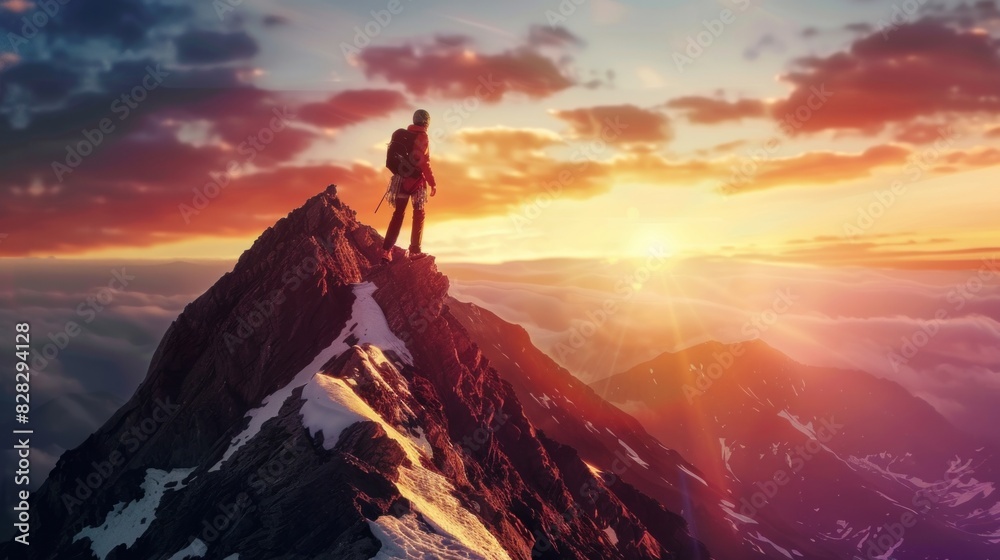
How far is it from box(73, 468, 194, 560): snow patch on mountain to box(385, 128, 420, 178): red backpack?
87.8 ft

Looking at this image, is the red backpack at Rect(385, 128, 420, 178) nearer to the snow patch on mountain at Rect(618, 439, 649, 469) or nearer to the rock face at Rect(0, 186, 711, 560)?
the rock face at Rect(0, 186, 711, 560)

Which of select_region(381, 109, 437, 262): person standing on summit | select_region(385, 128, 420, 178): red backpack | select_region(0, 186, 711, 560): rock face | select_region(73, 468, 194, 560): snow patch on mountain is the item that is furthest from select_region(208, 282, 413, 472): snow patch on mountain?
select_region(385, 128, 420, 178): red backpack

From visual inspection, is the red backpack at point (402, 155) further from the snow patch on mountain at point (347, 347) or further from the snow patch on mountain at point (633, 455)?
the snow patch on mountain at point (633, 455)

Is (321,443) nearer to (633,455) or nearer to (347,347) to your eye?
(347,347)

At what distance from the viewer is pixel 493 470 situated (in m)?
66.8

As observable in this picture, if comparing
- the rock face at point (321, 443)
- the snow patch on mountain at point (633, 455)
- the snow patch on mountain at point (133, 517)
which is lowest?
the snow patch on mountain at point (633, 455)

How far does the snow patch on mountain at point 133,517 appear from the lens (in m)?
58.1

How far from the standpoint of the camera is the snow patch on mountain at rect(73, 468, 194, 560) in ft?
191

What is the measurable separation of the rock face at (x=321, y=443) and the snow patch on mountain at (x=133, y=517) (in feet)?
0.49

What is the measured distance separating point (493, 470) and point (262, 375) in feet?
63.8

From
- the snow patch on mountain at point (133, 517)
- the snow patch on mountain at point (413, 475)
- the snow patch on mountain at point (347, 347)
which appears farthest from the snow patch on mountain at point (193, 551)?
the snow patch on mountain at point (133, 517)

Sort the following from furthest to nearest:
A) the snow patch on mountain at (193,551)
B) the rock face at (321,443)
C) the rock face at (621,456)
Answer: the rock face at (621,456), the snow patch on mountain at (193,551), the rock face at (321,443)

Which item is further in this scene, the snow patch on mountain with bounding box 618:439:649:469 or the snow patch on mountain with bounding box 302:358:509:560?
the snow patch on mountain with bounding box 618:439:649:469

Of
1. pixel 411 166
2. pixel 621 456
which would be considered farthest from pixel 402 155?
pixel 621 456
